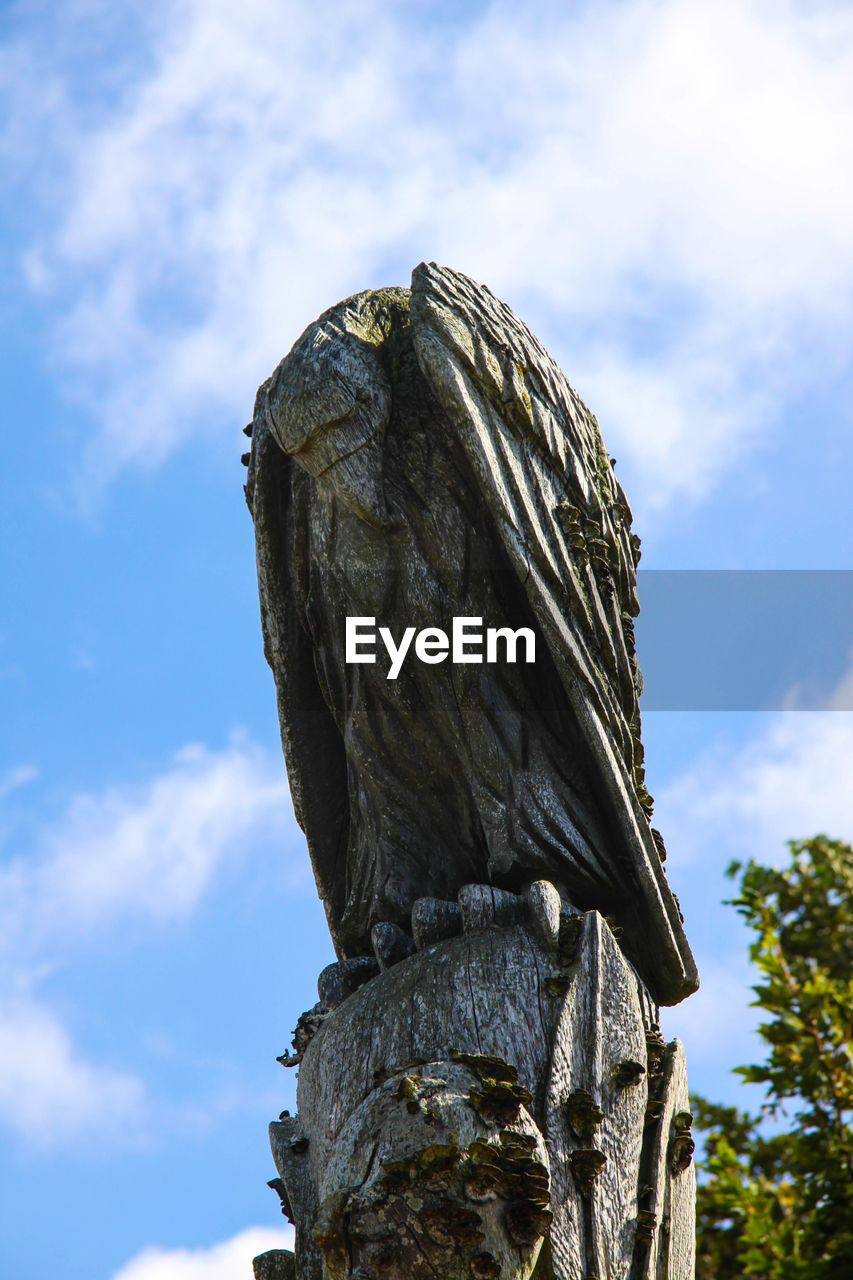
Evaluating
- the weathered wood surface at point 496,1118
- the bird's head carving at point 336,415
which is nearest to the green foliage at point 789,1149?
the weathered wood surface at point 496,1118

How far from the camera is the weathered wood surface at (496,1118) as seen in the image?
8.87ft

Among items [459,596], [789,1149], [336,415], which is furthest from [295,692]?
[789,1149]

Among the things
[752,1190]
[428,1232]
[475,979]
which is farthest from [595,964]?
[752,1190]

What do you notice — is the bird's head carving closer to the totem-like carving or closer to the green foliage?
the totem-like carving

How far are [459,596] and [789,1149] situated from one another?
3.15 m

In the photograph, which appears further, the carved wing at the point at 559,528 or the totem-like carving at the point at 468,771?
the carved wing at the point at 559,528

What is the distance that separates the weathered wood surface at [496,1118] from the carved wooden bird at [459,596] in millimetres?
278

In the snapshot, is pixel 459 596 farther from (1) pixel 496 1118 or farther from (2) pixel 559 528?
(1) pixel 496 1118

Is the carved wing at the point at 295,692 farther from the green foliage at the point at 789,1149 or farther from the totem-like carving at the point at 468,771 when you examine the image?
the green foliage at the point at 789,1149

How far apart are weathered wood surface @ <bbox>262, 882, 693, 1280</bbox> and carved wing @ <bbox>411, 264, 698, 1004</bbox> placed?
10.1 inches

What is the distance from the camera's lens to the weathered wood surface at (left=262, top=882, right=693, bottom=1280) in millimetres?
2705

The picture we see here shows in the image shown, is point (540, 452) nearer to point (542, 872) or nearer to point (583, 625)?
point (583, 625)

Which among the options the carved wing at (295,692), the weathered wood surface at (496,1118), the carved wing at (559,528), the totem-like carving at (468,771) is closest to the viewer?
the weathered wood surface at (496,1118)

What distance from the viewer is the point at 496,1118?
9.21 ft
